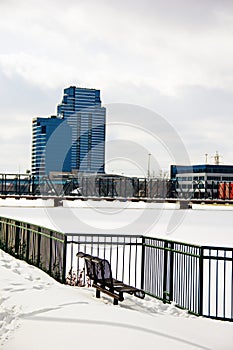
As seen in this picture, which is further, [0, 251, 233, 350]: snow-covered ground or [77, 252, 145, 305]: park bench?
[77, 252, 145, 305]: park bench

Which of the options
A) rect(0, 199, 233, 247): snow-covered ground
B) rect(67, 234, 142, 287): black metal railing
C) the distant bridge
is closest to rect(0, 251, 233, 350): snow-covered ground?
rect(67, 234, 142, 287): black metal railing

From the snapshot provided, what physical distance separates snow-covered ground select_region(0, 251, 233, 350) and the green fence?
2.73 metres

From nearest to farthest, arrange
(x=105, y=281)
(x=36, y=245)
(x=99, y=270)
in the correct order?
(x=105, y=281) < (x=99, y=270) < (x=36, y=245)

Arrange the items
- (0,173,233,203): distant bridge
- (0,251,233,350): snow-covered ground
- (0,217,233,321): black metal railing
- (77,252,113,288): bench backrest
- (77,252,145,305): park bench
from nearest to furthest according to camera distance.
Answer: (0,251,233,350): snow-covered ground → (77,252,145,305): park bench → (77,252,113,288): bench backrest → (0,217,233,321): black metal railing → (0,173,233,203): distant bridge

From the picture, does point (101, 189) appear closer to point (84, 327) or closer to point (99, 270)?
point (99, 270)

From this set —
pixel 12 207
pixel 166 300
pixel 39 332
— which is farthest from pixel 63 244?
pixel 12 207

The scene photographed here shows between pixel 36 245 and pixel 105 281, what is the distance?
16.0ft

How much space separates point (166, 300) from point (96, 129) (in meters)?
162

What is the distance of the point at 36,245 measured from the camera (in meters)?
13.7

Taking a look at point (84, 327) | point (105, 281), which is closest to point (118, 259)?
point (105, 281)

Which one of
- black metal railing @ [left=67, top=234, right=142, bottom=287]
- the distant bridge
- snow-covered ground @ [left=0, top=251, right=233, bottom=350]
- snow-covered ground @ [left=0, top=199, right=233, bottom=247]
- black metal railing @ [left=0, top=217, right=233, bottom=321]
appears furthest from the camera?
the distant bridge

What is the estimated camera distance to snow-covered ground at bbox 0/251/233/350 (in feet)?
19.5

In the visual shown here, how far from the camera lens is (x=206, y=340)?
6.47 meters

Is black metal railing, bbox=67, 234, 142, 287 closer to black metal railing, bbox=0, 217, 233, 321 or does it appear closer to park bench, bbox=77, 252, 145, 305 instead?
Result: black metal railing, bbox=0, 217, 233, 321
